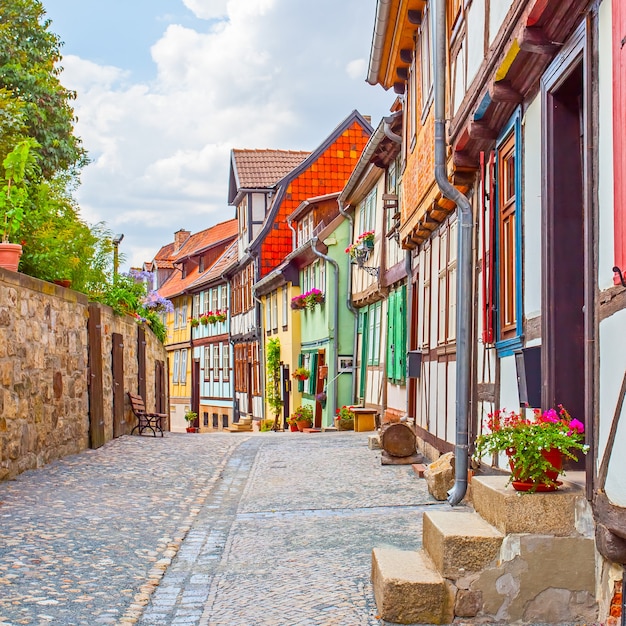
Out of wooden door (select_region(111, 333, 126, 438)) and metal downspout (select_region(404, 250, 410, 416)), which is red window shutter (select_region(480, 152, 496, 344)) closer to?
metal downspout (select_region(404, 250, 410, 416))

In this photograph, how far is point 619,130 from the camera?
416 cm

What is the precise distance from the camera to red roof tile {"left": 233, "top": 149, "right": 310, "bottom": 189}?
33219mm

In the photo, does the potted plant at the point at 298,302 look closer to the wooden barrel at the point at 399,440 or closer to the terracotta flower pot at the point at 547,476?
the wooden barrel at the point at 399,440

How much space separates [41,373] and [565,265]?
6.90 m

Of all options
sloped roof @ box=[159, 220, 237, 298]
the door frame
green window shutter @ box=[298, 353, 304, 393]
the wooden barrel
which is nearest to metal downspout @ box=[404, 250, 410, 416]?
the wooden barrel

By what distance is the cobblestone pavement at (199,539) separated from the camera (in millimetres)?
5137

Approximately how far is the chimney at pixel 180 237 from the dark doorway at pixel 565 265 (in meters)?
48.7

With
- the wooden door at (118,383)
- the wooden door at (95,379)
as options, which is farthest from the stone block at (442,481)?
the wooden door at (118,383)

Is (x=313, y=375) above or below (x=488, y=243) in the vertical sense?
below

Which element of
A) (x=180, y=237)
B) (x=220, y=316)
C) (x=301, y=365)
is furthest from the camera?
(x=180, y=237)

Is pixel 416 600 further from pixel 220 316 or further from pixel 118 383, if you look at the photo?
pixel 220 316

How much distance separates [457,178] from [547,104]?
3.01 metres

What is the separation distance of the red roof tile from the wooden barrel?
21880 millimetres

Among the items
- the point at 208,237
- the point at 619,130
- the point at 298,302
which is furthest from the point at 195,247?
the point at 619,130
